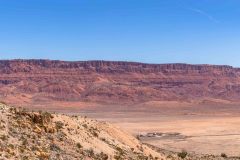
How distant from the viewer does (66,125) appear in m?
24.3

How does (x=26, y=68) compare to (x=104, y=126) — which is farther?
(x=26, y=68)

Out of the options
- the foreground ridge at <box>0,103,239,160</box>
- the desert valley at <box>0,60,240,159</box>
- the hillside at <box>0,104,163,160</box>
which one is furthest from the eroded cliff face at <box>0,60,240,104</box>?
the hillside at <box>0,104,163,160</box>

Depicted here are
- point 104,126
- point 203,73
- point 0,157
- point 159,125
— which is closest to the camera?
Result: point 0,157

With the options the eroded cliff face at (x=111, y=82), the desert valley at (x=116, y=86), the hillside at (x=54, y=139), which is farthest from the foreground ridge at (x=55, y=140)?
the eroded cliff face at (x=111, y=82)

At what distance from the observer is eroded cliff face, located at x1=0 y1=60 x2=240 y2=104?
159625 millimetres

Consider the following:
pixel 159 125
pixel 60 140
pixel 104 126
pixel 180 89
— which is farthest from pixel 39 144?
pixel 180 89

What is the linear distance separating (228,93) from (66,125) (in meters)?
165

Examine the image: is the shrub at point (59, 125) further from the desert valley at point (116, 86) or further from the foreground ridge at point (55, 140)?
the desert valley at point (116, 86)

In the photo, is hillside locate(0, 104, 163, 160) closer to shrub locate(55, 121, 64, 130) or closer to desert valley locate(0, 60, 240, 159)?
shrub locate(55, 121, 64, 130)

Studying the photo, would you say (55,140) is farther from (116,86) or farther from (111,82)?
(111,82)

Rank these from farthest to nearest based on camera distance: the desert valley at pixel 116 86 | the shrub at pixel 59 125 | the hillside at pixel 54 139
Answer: the desert valley at pixel 116 86, the shrub at pixel 59 125, the hillside at pixel 54 139

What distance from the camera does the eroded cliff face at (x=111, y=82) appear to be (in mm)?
159625

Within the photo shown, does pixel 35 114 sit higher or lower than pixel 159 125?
higher

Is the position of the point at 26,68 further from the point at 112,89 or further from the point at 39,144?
the point at 39,144
